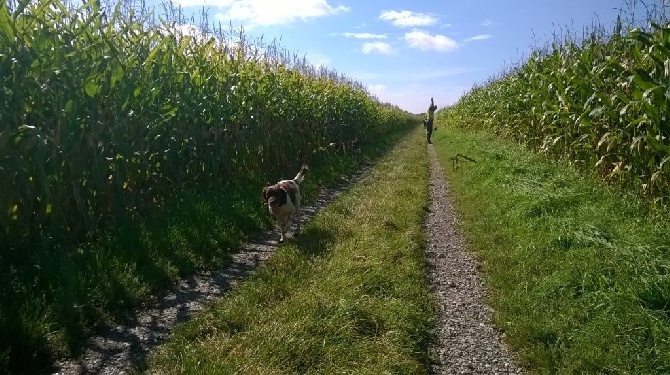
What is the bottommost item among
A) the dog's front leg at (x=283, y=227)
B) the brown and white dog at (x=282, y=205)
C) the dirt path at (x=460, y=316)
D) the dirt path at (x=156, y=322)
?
the dirt path at (x=460, y=316)

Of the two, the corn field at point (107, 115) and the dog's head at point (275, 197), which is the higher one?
the corn field at point (107, 115)

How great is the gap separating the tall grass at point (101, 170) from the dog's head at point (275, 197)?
0.56m

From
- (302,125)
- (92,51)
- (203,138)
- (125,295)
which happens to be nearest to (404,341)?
(125,295)

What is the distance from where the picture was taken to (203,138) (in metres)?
8.73

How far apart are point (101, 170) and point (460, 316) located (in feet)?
13.2

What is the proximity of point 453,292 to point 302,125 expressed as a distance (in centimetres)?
942

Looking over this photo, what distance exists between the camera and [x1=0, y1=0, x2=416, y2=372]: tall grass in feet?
14.3

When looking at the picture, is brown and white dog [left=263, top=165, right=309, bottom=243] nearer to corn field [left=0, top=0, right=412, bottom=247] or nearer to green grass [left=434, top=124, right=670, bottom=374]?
corn field [left=0, top=0, right=412, bottom=247]

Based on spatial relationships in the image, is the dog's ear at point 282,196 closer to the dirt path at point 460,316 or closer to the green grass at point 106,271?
the green grass at point 106,271

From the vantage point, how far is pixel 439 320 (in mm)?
4395

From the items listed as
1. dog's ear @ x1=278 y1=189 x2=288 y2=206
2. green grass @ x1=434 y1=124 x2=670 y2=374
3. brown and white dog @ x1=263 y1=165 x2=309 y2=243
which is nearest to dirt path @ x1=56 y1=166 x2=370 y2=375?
brown and white dog @ x1=263 y1=165 x2=309 y2=243

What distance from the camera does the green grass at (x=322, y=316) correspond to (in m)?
3.46

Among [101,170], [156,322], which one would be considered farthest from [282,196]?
[156,322]

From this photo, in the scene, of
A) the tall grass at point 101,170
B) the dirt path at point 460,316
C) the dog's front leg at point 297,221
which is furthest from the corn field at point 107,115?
the dirt path at point 460,316
